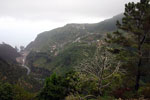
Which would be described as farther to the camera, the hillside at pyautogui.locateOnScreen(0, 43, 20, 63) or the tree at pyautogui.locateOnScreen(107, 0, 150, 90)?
the hillside at pyautogui.locateOnScreen(0, 43, 20, 63)

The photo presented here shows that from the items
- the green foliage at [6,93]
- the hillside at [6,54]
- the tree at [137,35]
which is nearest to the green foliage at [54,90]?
the green foliage at [6,93]

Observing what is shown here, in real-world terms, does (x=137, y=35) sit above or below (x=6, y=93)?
above

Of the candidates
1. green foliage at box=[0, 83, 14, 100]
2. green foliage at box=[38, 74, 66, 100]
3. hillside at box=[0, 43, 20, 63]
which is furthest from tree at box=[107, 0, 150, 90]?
hillside at box=[0, 43, 20, 63]

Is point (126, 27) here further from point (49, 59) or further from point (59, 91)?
point (49, 59)

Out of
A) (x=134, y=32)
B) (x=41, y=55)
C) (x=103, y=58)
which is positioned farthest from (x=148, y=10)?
(x=41, y=55)

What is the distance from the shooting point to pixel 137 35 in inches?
519

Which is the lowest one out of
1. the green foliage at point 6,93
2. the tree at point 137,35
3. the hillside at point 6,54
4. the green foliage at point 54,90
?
the hillside at point 6,54

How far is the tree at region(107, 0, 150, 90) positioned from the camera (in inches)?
477

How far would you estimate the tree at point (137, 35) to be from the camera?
12.1m

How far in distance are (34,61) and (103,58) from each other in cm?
12794

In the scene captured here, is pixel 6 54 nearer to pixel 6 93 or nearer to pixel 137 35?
pixel 6 93

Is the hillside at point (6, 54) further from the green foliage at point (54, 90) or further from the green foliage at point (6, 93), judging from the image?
the green foliage at point (54, 90)

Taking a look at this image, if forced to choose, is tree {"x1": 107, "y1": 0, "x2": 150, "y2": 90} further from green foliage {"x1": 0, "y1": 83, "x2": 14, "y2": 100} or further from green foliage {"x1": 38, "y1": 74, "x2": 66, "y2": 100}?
green foliage {"x1": 0, "y1": 83, "x2": 14, "y2": 100}

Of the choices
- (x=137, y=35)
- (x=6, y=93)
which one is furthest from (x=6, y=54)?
(x=137, y=35)
